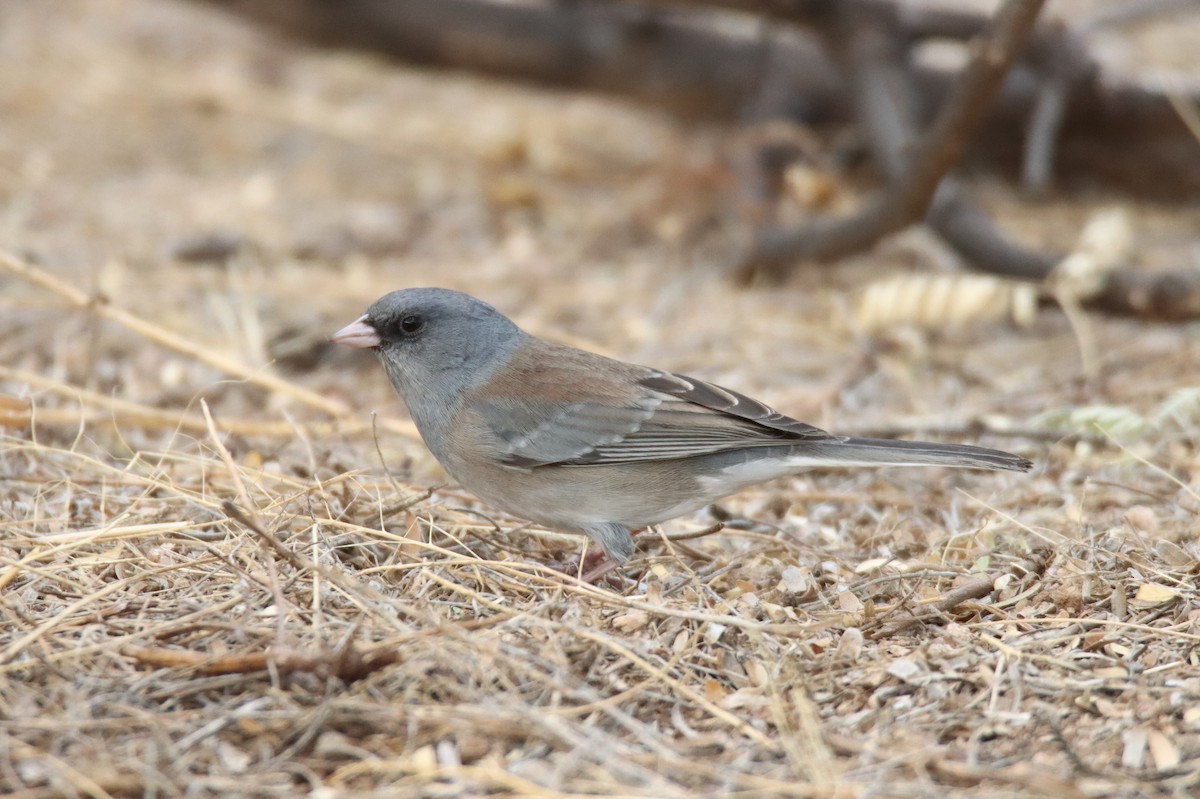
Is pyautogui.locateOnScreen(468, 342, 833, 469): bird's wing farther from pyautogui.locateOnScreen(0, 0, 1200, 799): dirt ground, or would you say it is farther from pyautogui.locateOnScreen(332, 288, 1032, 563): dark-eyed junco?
pyautogui.locateOnScreen(0, 0, 1200, 799): dirt ground

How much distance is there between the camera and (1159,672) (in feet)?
7.91

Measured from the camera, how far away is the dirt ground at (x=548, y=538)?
2.15 meters

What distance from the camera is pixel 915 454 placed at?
290 centimetres

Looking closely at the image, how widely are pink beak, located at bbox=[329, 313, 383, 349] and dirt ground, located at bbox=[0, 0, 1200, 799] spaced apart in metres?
0.35

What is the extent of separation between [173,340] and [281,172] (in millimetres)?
3046

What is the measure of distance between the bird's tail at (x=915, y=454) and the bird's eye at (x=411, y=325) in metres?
1.17

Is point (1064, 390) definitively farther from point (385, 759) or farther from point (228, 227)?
point (228, 227)

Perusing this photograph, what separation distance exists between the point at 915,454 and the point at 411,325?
144 centimetres

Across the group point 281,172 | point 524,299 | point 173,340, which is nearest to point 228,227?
point 281,172

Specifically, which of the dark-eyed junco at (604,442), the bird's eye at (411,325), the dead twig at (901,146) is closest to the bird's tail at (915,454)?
the dark-eyed junco at (604,442)

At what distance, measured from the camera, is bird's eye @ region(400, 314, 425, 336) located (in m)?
3.34

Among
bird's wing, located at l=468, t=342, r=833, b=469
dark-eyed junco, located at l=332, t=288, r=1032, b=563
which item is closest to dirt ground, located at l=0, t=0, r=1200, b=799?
dark-eyed junco, located at l=332, t=288, r=1032, b=563

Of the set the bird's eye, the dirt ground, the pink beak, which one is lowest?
the dirt ground

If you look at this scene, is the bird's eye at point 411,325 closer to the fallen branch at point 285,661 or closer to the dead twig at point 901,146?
the fallen branch at point 285,661
